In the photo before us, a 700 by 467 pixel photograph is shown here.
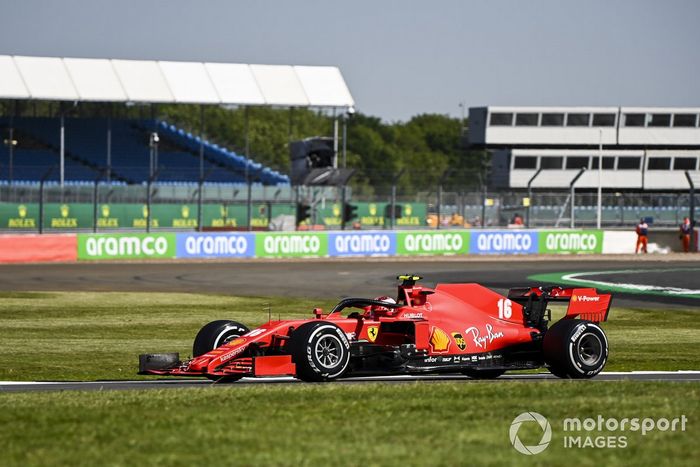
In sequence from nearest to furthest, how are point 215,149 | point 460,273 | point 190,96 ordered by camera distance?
point 460,273 < point 190,96 < point 215,149

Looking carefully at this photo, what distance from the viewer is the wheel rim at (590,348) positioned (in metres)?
14.6

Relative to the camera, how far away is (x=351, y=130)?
528 feet

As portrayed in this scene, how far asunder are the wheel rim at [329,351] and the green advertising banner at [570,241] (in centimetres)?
3969

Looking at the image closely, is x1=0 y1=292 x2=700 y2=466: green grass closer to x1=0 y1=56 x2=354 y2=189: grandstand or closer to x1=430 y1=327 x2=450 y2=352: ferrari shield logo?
x1=430 y1=327 x2=450 y2=352: ferrari shield logo

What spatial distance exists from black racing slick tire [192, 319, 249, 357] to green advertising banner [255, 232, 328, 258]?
32.5m

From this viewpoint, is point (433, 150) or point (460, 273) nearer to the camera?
point (460, 273)

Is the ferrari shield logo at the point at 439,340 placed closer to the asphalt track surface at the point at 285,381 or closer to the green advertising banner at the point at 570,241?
the asphalt track surface at the point at 285,381

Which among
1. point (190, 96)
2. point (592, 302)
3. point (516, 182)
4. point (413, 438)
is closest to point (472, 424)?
point (413, 438)

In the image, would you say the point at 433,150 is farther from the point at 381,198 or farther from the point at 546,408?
the point at 546,408

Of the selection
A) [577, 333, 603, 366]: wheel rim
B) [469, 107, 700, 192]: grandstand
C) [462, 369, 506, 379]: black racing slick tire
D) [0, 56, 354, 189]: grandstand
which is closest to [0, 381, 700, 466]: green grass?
[577, 333, 603, 366]: wheel rim

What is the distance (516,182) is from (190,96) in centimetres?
4218

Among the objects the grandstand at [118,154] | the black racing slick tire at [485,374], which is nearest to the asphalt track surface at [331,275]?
the black racing slick tire at [485,374]

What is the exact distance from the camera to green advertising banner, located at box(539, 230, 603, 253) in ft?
172

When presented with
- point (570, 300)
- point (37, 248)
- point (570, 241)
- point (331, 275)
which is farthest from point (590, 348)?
point (570, 241)
